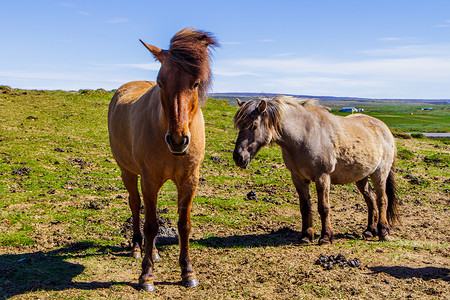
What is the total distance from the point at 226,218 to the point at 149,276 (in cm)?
383

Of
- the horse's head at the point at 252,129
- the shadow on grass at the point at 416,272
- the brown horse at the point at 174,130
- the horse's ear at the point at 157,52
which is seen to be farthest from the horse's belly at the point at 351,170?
the horse's ear at the point at 157,52

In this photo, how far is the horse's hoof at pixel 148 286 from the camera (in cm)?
525

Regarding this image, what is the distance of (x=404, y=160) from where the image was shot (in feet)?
56.0

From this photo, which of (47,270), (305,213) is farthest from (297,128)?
(47,270)

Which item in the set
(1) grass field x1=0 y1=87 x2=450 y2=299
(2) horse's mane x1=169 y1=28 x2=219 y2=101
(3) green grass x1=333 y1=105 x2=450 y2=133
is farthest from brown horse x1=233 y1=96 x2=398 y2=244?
(3) green grass x1=333 y1=105 x2=450 y2=133

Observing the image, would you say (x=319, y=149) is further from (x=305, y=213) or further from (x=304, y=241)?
(x=304, y=241)

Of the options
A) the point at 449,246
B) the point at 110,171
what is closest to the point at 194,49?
the point at 449,246

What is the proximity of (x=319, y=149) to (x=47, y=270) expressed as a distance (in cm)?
526

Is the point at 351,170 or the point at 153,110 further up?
the point at 153,110

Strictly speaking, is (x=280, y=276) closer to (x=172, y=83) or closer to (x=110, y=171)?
(x=172, y=83)

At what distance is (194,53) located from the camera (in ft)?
14.7

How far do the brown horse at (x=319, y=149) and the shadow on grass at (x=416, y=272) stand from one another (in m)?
1.41

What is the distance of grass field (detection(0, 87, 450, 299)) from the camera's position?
5480mm

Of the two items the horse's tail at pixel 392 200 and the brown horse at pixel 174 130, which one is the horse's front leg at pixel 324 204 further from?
the brown horse at pixel 174 130
